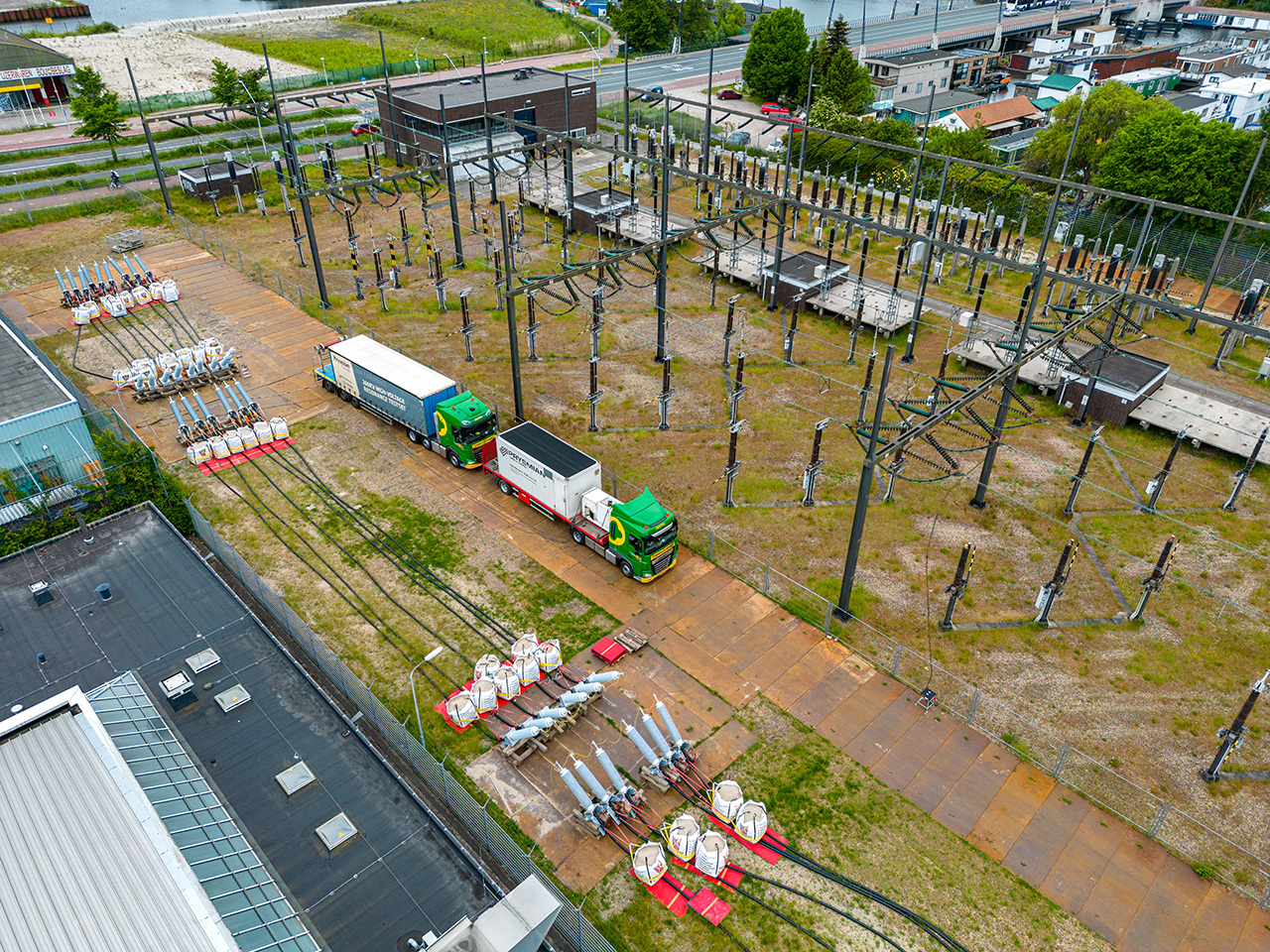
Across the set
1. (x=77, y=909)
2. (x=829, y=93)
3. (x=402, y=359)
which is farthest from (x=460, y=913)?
(x=829, y=93)

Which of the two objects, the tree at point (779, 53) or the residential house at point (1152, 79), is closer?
the tree at point (779, 53)

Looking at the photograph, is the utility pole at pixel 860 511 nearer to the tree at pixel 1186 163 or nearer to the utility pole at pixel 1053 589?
the utility pole at pixel 1053 589

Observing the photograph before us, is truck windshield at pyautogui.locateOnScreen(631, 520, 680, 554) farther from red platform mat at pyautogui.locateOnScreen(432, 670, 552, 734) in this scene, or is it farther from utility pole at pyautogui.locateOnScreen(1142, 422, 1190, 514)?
utility pole at pyautogui.locateOnScreen(1142, 422, 1190, 514)

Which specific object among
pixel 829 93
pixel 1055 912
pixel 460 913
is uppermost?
pixel 829 93

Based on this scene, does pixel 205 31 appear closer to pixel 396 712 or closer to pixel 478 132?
pixel 478 132

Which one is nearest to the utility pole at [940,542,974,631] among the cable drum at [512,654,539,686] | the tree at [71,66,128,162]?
the cable drum at [512,654,539,686]

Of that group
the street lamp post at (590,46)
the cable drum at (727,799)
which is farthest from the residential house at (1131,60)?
the cable drum at (727,799)
